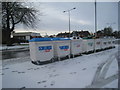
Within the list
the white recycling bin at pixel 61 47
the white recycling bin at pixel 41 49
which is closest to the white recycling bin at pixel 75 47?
the white recycling bin at pixel 61 47

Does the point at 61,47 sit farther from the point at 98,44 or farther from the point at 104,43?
the point at 104,43

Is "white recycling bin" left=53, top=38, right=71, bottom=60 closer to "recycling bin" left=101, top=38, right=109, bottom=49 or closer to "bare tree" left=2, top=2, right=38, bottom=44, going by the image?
"recycling bin" left=101, top=38, right=109, bottom=49

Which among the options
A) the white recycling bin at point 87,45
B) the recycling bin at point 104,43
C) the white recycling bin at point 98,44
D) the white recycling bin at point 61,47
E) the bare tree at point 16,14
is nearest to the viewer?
the white recycling bin at point 61,47

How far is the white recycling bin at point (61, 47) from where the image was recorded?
6.90 metres

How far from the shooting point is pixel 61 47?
23.2 ft

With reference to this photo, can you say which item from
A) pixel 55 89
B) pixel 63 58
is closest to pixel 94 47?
pixel 63 58

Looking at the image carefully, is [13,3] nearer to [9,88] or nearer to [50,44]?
[50,44]

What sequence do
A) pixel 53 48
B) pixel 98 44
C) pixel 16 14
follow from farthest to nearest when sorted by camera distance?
pixel 16 14 → pixel 98 44 → pixel 53 48

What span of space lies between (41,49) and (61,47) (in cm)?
152

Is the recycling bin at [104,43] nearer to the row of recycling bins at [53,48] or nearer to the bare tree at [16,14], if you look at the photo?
the row of recycling bins at [53,48]

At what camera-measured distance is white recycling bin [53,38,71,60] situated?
6.90 m

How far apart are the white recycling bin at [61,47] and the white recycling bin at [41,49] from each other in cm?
41

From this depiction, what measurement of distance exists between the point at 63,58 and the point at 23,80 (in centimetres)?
392

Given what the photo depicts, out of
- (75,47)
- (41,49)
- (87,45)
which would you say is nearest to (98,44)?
(87,45)
